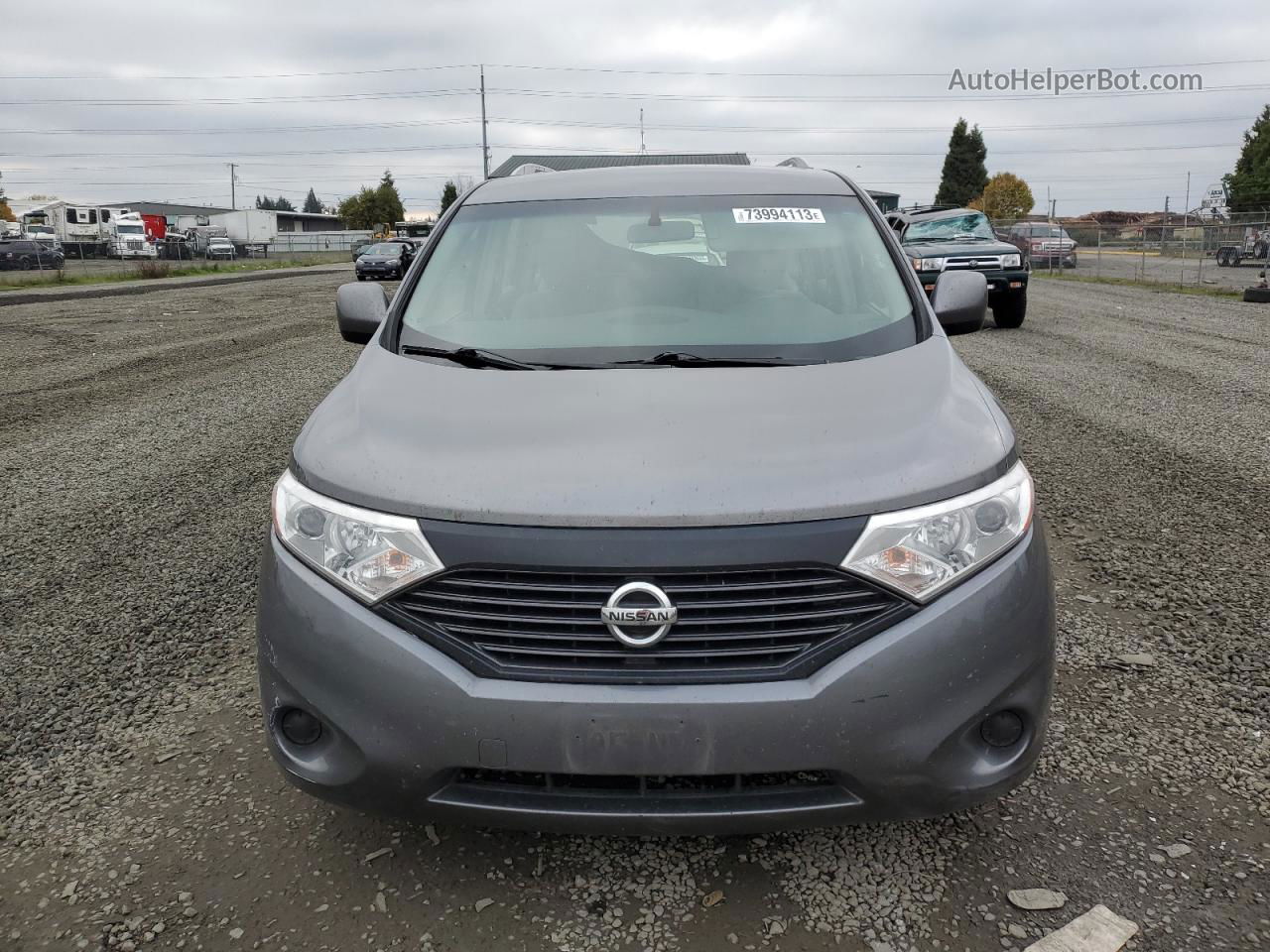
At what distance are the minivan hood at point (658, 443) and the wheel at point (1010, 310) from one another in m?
12.9

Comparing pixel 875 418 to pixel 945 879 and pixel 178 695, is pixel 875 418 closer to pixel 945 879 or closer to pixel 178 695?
pixel 945 879

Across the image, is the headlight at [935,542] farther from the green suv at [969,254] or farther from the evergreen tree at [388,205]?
the evergreen tree at [388,205]

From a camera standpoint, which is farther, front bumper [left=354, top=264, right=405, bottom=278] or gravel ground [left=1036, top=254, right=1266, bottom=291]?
front bumper [left=354, top=264, right=405, bottom=278]

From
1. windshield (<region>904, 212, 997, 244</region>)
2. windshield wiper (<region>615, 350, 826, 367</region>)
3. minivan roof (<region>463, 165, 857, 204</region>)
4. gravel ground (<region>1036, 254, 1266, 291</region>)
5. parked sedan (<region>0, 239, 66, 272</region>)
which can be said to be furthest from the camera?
parked sedan (<region>0, 239, 66, 272</region>)

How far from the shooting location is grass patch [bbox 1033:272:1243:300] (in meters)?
22.2

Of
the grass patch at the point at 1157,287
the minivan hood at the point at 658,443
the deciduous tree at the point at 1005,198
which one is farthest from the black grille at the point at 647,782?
the deciduous tree at the point at 1005,198

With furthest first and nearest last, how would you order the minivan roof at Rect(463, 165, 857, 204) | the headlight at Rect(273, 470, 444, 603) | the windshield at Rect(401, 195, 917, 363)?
the minivan roof at Rect(463, 165, 857, 204)
the windshield at Rect(401, 195, 917, 363)
the headlight at Rect(273, 470, 444, 603)

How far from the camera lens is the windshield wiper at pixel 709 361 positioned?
9.41 ft

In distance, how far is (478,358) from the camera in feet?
9.81

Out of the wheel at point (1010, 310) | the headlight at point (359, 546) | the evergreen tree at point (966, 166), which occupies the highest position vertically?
the evergreen tree at point (966, 166)

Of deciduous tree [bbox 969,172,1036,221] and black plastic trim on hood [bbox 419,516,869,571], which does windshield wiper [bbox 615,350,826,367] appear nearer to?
black plastic trim on hood [bbox 419,516,869,571]

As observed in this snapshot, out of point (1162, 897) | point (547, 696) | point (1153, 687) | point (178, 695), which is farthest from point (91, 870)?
point (1153, 687)

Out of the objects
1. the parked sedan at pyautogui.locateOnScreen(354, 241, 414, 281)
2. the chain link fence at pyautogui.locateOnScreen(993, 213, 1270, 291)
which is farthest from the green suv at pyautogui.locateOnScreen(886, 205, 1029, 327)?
the parked sedan at pyautogui.locateOnScreen(354, 241, 414, 281)

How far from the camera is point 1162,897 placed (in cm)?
234
